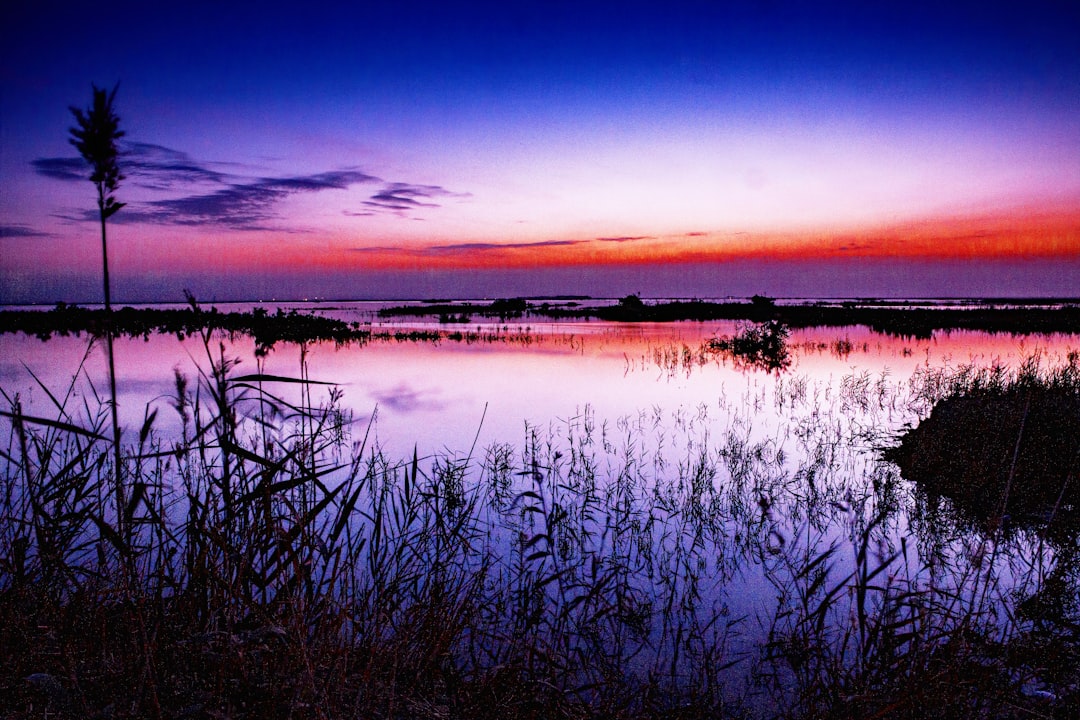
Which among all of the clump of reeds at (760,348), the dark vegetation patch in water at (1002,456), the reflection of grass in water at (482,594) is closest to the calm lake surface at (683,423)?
the reflection of grass in water at (482,594)

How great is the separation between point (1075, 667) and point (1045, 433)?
6292 millimetres

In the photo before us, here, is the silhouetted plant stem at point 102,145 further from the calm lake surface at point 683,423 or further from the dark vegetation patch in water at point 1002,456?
the dark vegetation patch in water at point 1002,456

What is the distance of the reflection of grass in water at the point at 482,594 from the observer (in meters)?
3.23

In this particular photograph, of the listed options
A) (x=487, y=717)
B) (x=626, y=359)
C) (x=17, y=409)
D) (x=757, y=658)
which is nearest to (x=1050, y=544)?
(x=757, y=658)

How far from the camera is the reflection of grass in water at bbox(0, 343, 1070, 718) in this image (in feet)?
Answer: 10.6

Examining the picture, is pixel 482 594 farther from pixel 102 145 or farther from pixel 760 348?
pixel 760 348

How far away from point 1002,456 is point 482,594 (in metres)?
7.86

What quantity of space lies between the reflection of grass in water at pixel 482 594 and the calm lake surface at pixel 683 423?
0.07m

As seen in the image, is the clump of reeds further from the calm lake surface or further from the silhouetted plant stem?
the silhouetted plant stem

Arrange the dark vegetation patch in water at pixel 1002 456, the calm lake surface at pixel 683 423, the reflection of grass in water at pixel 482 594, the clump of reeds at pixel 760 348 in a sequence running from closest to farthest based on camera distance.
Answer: the reflection of grass in water at pixel 482 594 → the calm lake surface at pixel 683 423 → the dark vegetation patch in water at pixel 1002 456 → the clump of reeds at pixel 760 348

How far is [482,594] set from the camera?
5.59 meters

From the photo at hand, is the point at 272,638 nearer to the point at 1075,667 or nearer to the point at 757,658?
the point at 757,658

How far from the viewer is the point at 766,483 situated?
8.98 m

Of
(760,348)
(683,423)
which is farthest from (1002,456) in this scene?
(760,348)
